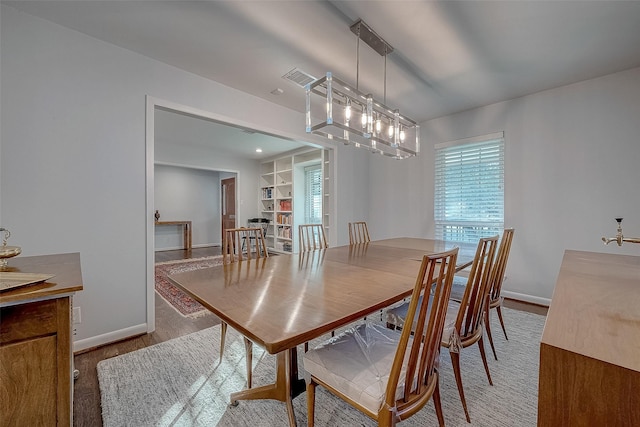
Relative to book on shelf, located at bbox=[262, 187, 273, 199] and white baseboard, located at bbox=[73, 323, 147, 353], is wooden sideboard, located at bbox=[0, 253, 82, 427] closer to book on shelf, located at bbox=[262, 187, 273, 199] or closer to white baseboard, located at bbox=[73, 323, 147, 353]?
white baseboard, located at bbox=[73, 323, 147, 353]

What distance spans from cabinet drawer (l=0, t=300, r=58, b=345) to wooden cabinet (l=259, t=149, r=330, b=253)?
470 centimetres

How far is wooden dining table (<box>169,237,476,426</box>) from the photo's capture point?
35.2 inches

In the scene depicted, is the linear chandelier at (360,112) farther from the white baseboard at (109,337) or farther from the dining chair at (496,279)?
the white baseboard at (109,337)

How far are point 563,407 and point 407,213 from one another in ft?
12.4

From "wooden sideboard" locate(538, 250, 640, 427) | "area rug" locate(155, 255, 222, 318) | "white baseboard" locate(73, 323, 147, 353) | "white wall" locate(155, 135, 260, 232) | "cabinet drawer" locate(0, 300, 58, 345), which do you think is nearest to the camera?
"wooden sideboard" locate(538, 250, 640, 427)

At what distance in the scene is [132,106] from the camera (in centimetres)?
231

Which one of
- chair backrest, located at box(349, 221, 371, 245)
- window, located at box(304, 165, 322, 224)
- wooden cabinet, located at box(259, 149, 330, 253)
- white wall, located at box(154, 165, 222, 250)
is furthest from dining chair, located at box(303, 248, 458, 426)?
white wall, located at box(154, 165, 222, 250)

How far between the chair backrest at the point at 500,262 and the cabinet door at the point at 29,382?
7.49 ft

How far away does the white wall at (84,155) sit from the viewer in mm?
1847

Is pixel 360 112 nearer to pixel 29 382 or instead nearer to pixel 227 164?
pixel 29 382

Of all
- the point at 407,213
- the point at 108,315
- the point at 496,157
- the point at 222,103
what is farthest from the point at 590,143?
the point at 108,315

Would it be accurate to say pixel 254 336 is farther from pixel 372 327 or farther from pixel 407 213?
pixel 407 213

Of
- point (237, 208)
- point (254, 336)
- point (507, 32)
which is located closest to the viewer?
point (254, 336)

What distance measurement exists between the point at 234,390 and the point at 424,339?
1296 mm
